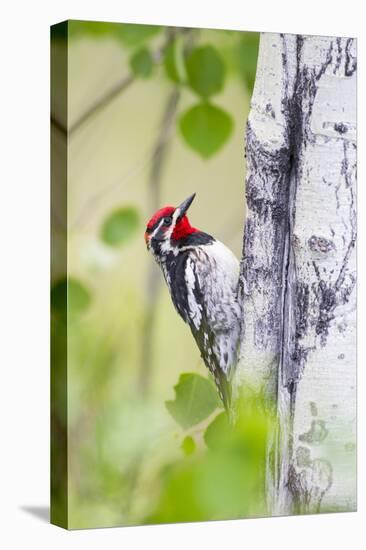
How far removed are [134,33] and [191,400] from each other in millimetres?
1415

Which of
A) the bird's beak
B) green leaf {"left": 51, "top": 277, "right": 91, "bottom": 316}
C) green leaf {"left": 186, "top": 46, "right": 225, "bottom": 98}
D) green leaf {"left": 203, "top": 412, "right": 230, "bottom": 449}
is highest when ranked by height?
green leaf {"left": 186, "top": 46, "right": 225, "bottom": 98}

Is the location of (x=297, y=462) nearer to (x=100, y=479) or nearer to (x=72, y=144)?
(x=100, y=479)

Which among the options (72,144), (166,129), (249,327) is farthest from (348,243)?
(72,144)

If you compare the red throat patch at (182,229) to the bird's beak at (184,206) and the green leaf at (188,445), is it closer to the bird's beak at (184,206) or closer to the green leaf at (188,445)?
the bird's beak at (184,206)

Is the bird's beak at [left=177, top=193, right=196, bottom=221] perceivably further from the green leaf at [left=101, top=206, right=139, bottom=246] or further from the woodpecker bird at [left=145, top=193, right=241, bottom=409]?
the green leaf at [left=101, top=206, right=139, bottom=246]

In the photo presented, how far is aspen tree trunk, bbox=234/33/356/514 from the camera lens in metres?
4.66

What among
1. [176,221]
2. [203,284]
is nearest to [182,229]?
[176,221]

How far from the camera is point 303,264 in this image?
15.4 ft

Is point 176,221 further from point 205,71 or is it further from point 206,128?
point 205,71

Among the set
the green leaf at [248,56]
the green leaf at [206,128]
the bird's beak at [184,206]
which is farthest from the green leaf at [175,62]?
the bird's beak at [184,206]

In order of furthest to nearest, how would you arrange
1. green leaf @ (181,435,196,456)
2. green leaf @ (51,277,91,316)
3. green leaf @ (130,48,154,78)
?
green leaf @ (181,435,196,456)
green leaf @ (130,48,154,78)
green leaf @ (51,277,91,316)

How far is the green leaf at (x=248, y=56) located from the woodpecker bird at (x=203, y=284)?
53cm

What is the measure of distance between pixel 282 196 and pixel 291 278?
328 millimetres

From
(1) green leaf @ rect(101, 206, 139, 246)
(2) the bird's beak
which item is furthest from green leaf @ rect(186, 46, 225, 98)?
(1) green leaf @ rect(101, 206, 139, 246)
